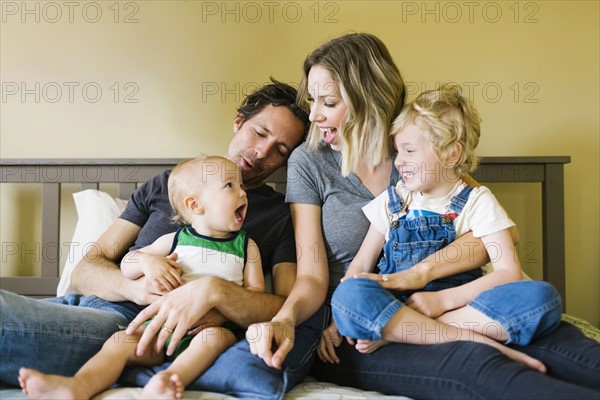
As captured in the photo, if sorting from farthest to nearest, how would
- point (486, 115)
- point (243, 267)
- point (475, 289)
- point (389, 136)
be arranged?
point (486, 115)
point (389, 136)
point (243, 267)
point (475, 289)

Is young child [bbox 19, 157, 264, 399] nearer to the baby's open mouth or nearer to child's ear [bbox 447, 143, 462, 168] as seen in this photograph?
the baby's open mouth

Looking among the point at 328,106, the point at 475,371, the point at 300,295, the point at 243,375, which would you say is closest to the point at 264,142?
the point at 328,106

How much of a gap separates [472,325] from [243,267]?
0.51 metres

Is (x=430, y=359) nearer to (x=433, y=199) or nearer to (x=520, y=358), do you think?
(x=520, y=358)

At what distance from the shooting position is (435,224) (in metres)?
1.38

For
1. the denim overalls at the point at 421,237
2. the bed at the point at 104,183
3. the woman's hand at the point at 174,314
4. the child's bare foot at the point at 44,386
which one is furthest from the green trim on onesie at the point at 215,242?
the bed at the point at 104,183

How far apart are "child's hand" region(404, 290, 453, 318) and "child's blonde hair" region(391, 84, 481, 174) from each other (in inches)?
12.1

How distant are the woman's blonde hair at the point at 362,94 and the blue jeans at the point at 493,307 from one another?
40cm

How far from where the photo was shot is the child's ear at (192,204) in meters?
1.39

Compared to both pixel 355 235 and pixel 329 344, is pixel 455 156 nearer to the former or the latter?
pixel 355 235

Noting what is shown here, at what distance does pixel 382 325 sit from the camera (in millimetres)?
1173

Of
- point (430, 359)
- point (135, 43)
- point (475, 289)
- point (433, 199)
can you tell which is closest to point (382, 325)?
point (430, 359)

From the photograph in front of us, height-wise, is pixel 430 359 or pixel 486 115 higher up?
pixel 486 115

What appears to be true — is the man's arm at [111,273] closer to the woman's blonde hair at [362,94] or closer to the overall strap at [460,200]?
the woman's blonde hair at [362,94]
